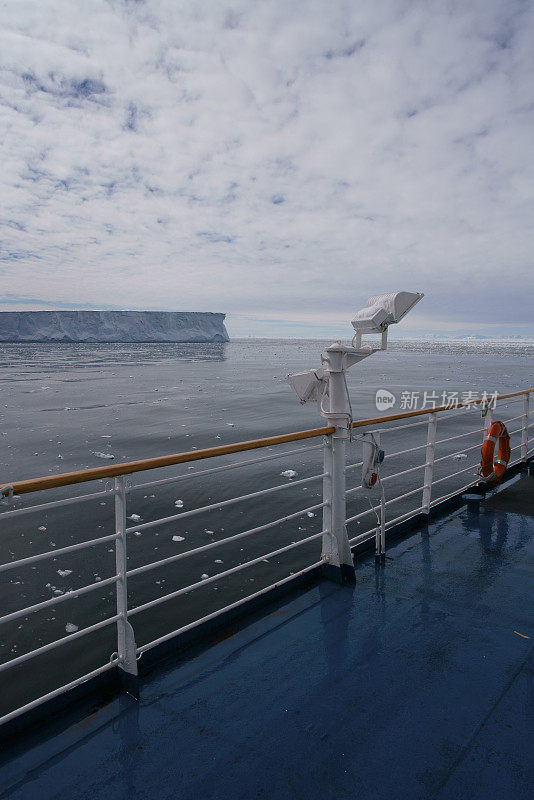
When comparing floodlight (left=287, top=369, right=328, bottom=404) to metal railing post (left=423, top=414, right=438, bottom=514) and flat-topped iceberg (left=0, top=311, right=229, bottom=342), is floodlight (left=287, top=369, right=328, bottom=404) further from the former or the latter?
flat-topped iceberg (left=0, top=311, right=229, bottom=342)

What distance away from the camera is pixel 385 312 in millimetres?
2143

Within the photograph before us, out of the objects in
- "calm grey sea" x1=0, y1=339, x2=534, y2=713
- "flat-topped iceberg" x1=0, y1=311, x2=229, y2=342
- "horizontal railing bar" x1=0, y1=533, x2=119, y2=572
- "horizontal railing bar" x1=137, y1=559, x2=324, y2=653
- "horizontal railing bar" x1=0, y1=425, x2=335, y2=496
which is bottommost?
"calm grey sea" x1=0, y1=339, x2=534, y2=713

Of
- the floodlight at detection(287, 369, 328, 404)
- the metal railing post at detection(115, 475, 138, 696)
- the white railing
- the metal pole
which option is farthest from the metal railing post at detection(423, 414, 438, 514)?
the metal railing post at detection(115, 475, 138, 696)

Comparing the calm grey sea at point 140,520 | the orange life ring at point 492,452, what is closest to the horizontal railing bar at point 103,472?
the calm grey sea at point 140,520

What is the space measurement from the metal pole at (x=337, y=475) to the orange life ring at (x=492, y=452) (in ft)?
5.97

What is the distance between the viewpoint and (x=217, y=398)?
16.0 m

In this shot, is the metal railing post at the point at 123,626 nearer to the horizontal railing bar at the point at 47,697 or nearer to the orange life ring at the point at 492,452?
the horizontal railing bar at the point at 47,697

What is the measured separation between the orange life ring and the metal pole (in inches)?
71.6

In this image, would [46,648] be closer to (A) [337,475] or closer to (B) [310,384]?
(A) [337,475]

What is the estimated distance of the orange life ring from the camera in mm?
3695

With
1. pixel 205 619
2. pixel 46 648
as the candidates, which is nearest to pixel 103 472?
pixel 46 648

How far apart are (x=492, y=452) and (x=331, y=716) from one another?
2.77 metres

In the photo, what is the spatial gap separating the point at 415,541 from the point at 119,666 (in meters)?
1.96

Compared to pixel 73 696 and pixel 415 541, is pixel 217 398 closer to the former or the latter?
pixel 415 541
